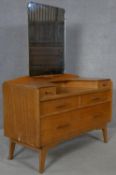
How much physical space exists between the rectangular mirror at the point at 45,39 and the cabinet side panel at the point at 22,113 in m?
0.32

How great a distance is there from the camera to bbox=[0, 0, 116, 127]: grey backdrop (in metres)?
3.29

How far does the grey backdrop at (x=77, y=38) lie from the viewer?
3293 millimetres

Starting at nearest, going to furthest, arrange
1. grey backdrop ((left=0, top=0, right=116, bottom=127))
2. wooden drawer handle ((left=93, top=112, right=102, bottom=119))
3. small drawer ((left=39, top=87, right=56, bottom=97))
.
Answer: small drawer ((left=39, top=87, right=56, bottom=97))
wooden drawer handle ((left=93, top=112, right=102, bottom=119))
grey backdrop ((left=0, top=0, right=116, bottom=127))

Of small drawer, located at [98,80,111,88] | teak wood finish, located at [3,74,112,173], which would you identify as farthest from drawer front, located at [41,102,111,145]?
small drawer, located at [98,80,111,88]

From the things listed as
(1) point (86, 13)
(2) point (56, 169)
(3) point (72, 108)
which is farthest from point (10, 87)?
(1) point (86, 13)

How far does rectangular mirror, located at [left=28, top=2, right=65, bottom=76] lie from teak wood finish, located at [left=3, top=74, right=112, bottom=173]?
11 centimetres

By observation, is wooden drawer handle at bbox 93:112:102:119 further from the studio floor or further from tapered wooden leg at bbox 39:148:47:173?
tapered wooden leg at bbox 39:148:47:173

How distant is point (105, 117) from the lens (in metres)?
2.87

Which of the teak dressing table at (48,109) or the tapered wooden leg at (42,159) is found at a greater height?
the teak dressing table at (48,109)

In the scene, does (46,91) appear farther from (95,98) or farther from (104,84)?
(104,84)

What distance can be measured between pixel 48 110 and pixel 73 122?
13.4 inches

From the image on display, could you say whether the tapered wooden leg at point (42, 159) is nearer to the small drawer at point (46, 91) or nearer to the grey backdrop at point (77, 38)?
the small drawer at point (46, 91)

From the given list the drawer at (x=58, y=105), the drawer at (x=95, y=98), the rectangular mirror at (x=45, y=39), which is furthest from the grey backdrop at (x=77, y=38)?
the drawer at (x=58, y=105)

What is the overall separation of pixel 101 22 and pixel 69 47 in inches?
19.7
